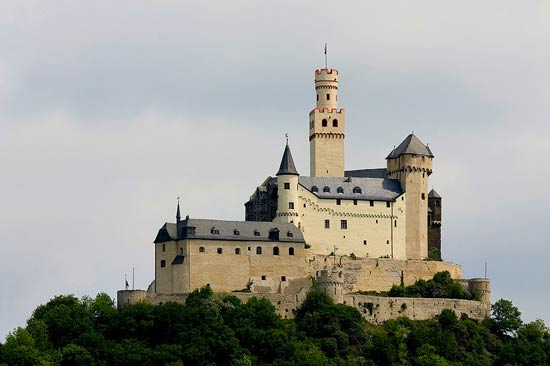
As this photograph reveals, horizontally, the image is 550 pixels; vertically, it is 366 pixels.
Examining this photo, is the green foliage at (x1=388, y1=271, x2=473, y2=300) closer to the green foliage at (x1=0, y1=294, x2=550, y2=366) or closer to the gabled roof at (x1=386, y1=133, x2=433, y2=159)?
the green foliage at (x1=0, y1=294, x2=550, y2=366)

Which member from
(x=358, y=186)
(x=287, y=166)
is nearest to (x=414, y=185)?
(x=358, y=186)

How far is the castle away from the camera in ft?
477

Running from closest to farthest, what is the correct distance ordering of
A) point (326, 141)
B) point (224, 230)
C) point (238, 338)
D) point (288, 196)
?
1. point (238, 338)
2. point (224, 230)
3. point (288, 196)
4. point (326, 141)

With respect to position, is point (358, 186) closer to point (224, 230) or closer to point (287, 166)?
point (287, 166)

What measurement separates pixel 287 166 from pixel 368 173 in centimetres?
953

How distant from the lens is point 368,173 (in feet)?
514

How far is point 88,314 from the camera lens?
144 m

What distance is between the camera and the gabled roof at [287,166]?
490ft

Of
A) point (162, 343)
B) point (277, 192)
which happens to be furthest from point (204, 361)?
point (277, 192)

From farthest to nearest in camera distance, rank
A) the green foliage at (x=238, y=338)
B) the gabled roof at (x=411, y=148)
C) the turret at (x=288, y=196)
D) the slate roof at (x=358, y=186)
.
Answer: the gabled roof at (x=411, y=148) < the slate roof at (x=358, y=186) < the turret at (x=288, y=196) < the green foliage at (x=238, y=338)

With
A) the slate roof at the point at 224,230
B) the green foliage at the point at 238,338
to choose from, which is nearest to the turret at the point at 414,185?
the green foliage at the point at 238,338

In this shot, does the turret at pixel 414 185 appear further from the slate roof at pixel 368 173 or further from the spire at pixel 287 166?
the spire at pixel 287 166

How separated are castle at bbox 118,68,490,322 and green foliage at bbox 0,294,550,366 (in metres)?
1.80

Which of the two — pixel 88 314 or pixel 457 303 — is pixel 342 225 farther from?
pixel 88 314
